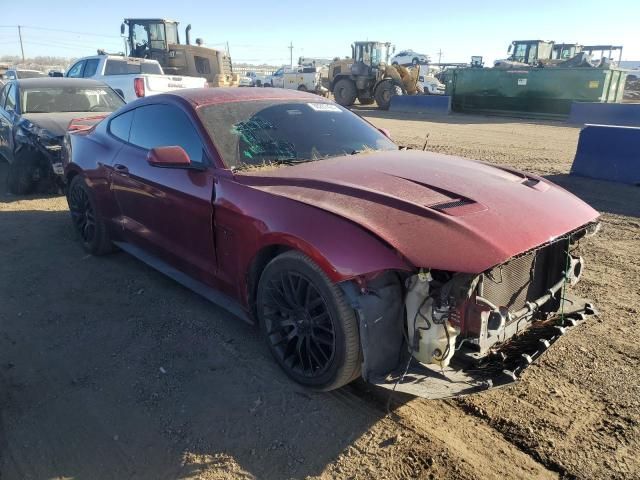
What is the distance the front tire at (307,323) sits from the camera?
8.50 ft

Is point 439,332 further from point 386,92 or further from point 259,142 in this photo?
point 386,92

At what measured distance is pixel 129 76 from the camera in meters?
12.0

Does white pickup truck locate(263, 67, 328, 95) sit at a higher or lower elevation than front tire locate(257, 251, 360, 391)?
higher

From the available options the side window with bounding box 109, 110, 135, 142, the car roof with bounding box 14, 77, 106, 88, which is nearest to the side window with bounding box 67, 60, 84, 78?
the car roof with bounding box 14, 77, 106, 88

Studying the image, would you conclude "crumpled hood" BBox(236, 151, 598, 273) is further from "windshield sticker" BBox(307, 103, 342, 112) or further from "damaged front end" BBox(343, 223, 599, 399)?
"windshield sticker" BBox(307, 103, 342, 112)

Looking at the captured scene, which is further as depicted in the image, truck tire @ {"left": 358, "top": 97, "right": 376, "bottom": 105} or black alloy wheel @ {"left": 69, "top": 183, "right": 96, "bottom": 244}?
truck tire @ {"left": 358, "top": 97, "right": 376, "bottom": 105}

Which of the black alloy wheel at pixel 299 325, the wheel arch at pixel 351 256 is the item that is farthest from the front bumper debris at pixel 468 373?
the wheel arch at pixel 351 256

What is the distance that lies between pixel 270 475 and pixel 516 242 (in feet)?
5.38

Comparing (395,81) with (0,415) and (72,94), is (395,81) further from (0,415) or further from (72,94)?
(0,415)

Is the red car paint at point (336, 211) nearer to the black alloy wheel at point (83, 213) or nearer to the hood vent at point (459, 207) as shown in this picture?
the hood vent at point (459, 207)

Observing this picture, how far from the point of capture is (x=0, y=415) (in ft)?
9.16

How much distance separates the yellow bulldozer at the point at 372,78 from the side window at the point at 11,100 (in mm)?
19109

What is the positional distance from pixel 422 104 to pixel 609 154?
1543 cm

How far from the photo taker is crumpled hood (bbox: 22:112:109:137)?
7409 mm
